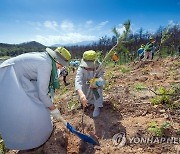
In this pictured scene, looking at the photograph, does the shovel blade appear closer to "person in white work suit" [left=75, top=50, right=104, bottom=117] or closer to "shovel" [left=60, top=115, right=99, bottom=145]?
"shovel" [left=60, top=115, right=99, bottom=145]

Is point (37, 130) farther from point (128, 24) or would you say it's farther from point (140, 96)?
point (140, 96)

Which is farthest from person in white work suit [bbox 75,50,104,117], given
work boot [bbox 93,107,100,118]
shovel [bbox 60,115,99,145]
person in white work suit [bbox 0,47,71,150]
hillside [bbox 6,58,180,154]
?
person in white work suit [bbox 0,47,71,150]

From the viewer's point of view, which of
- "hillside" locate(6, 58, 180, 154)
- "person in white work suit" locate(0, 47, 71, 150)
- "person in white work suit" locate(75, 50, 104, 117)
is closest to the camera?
"person in white work suit" locate(0, 47, 71, 150)

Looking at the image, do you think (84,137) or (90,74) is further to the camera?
(90,74)

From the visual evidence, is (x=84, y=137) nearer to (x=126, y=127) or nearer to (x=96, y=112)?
(x=126, y=127)

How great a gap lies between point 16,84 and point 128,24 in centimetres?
173

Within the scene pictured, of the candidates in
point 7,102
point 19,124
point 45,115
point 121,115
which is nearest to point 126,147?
point 121,115

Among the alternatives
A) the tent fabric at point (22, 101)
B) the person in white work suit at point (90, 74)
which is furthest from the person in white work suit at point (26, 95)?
the person in white work suit at point (90, 74)

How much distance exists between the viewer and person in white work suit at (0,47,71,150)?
2.93 metres

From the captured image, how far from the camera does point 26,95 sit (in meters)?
3.00

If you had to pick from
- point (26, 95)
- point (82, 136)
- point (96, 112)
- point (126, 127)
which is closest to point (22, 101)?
point (26, 95)

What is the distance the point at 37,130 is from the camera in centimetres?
308

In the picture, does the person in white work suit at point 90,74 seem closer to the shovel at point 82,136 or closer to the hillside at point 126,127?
the hillside at point 126,127

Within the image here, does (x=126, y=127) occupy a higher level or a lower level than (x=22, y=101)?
lower
